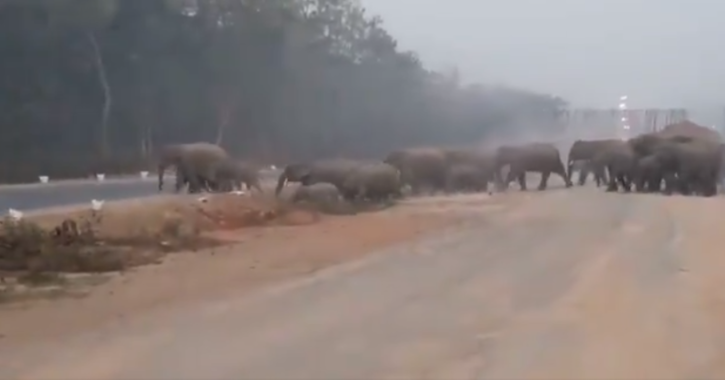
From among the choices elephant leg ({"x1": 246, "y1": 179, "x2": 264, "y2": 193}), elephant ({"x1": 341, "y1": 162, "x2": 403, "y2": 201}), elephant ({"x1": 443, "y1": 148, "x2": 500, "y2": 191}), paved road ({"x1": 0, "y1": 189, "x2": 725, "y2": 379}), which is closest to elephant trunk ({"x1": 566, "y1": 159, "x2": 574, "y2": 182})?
elephant ({"x1": 443, "y1": 148, "x2": 500, "y2": 191})

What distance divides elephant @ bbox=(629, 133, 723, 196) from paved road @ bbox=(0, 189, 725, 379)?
15008mm

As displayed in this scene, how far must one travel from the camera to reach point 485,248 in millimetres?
12133

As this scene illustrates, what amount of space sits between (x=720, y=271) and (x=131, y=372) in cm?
601

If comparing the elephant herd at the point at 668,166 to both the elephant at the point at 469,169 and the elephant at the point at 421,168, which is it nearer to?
the elephant at the point at 469,169

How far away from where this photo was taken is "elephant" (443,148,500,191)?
26844 mm

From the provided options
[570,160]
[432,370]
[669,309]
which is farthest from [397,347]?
[570,160]

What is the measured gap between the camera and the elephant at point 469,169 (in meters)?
26.8

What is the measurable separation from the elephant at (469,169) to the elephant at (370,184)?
5.76 m

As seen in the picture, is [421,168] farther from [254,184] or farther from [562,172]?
[562,172]

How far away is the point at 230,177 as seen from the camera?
2348 cm

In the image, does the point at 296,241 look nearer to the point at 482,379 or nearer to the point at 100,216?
the point at 100,216


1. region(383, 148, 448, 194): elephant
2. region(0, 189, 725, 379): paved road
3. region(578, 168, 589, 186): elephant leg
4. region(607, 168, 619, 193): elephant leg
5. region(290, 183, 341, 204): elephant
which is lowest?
region(578, 168, 589, 186): elephant leg

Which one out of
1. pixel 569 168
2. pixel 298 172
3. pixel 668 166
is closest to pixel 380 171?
pixel 298 172

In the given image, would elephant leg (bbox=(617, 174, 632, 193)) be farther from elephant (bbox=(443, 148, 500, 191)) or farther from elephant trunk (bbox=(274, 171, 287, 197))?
elephant trunk (bbox=(274, 171, 287, 197))
